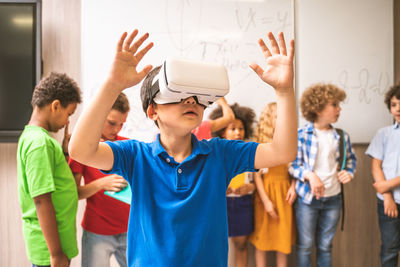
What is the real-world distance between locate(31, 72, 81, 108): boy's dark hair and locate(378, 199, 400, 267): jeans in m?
2.15

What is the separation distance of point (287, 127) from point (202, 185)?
291 millimetres

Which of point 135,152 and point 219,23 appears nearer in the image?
point 135,152

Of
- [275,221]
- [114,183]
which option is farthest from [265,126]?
[114,183]

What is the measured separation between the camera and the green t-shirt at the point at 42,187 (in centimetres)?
126

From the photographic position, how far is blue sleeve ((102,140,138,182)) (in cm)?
83

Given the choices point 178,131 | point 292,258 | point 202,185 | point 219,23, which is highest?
point 219,23

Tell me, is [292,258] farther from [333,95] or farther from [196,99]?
[196,99]

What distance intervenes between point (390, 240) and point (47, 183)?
2176 millimetres

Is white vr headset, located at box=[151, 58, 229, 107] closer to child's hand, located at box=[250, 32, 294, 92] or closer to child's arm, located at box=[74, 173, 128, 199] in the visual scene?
child's hand, located at box=[250, 32, 294, 92]

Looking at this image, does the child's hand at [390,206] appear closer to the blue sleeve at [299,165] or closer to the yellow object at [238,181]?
the blue sleeve at [299,165]

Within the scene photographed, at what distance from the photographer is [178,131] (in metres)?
0.86

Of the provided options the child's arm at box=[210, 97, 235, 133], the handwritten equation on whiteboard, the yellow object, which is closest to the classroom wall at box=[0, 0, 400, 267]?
the child's arm at box=[210, 97, 235, 133]

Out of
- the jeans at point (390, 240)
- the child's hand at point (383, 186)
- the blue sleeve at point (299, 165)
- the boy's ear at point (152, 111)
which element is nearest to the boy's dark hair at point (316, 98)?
the blue sleeve at point (299, 165)

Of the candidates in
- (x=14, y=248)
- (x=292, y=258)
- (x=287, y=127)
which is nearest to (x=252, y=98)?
(x=292, y=258)
